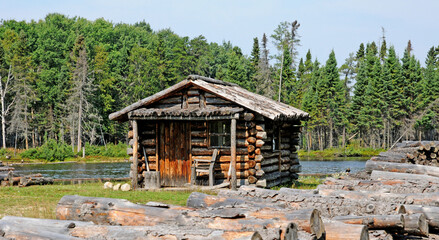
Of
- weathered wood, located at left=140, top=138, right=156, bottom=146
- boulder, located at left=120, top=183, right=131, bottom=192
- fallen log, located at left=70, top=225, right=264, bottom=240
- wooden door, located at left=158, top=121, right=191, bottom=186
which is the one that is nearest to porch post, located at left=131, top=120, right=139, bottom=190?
boulder, located at left=120, top=183, right=131, bottom=192

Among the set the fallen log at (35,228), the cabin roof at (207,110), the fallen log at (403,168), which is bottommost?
the fallen log at (35,228)

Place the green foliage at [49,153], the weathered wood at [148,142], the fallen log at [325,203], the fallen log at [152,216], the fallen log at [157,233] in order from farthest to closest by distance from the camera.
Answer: the green foliage at [49,153], the weathered wood at [148,142], the fallen log at [325,203], the fallen log at [152,216], the fallen log at [157,233]

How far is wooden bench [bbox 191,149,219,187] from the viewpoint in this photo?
696 inches

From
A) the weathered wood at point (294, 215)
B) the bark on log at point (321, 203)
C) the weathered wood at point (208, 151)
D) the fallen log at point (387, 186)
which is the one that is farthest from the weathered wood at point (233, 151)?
the weathered wood at point (294, 215)

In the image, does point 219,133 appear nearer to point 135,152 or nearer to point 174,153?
point 174,153

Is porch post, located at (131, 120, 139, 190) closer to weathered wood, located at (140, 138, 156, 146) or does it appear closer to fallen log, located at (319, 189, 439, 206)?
weathered wood, located at (140, 138, 156, 146)

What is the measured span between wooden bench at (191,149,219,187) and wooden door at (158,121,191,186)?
1.60ft

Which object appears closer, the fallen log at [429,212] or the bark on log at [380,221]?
the bark on log at [380,221]

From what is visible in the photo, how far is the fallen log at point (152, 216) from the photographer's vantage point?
700cm

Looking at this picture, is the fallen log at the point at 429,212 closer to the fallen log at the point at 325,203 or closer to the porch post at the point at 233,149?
the fallen log at the point at 325,203

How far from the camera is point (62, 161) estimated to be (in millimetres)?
53312

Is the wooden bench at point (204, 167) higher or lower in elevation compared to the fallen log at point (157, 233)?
higher

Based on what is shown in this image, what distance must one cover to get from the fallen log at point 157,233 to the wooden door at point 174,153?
11.0 m

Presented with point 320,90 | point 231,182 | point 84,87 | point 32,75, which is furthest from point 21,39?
point 231,182
